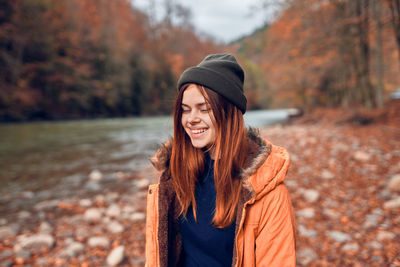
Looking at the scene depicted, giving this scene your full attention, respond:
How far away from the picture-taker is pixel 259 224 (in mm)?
1313

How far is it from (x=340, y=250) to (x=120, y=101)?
106 ft

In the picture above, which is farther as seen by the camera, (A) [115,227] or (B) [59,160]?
(B) [59,160]

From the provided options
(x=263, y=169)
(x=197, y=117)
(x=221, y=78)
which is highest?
(x=221, y=78)

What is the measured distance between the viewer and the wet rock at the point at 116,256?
2.77 meters

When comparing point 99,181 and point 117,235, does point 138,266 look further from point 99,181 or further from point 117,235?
point 99,181

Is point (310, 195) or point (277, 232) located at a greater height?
point (277, 232)

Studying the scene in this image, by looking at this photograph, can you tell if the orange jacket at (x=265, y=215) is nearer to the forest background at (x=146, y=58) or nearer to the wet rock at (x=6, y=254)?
the forest background at (x=146, y=58)

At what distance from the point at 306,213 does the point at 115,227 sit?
2805 millimetres

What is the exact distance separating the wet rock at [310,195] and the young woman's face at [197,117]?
307cm

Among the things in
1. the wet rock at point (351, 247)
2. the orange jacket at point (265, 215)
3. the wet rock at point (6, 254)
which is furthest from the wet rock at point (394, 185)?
the wet rock at point (6, 254)

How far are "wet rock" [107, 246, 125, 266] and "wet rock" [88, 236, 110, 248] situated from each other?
26 centimetres

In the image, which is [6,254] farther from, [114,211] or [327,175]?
[327,175]

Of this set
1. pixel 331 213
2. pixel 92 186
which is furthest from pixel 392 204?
pixel 92 186

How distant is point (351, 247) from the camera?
2.60 metres
